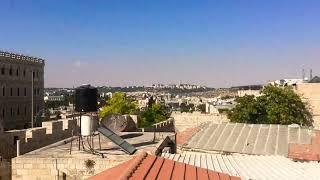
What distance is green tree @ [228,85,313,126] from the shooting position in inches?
1678

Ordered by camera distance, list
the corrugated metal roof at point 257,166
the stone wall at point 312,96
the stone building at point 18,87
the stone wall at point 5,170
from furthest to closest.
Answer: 1. the stone building at point 18,87
2. the stone wall at point 312,96
3. the stone wall at point 5,170
4. the corrugated metal roof at point 257,166

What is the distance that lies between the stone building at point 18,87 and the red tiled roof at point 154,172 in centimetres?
5141

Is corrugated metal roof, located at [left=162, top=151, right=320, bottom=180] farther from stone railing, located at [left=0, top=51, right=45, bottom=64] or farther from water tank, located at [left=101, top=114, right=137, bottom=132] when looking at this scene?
stone railing, located at [left=0, top=51, right=45, bottom=64]

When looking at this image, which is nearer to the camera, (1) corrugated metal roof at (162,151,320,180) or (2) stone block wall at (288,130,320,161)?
(1) corrugated metal roof at (162,151,320,180)

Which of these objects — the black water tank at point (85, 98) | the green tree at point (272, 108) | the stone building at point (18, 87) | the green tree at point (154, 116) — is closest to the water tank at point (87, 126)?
the black water tank at point (85, 98)

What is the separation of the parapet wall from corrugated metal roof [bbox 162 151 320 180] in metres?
4.82

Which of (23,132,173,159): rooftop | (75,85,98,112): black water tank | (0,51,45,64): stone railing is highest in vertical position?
(0,51,45,64): stone railing

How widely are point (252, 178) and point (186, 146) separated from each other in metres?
6.77

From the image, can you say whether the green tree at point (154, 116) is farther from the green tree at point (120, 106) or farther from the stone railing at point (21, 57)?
the stone railing at point (21, 57)

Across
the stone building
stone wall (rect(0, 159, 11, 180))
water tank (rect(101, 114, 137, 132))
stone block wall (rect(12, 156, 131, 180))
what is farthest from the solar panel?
the stone building

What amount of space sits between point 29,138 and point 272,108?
3048 centimetres

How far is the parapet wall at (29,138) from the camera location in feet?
52.1

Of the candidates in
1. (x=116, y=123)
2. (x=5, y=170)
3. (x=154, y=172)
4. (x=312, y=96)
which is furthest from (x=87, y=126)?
(x=312, y=96)

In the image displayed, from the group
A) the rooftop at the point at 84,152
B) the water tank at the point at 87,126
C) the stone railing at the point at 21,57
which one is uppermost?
the stone railing at the point at 21,57
